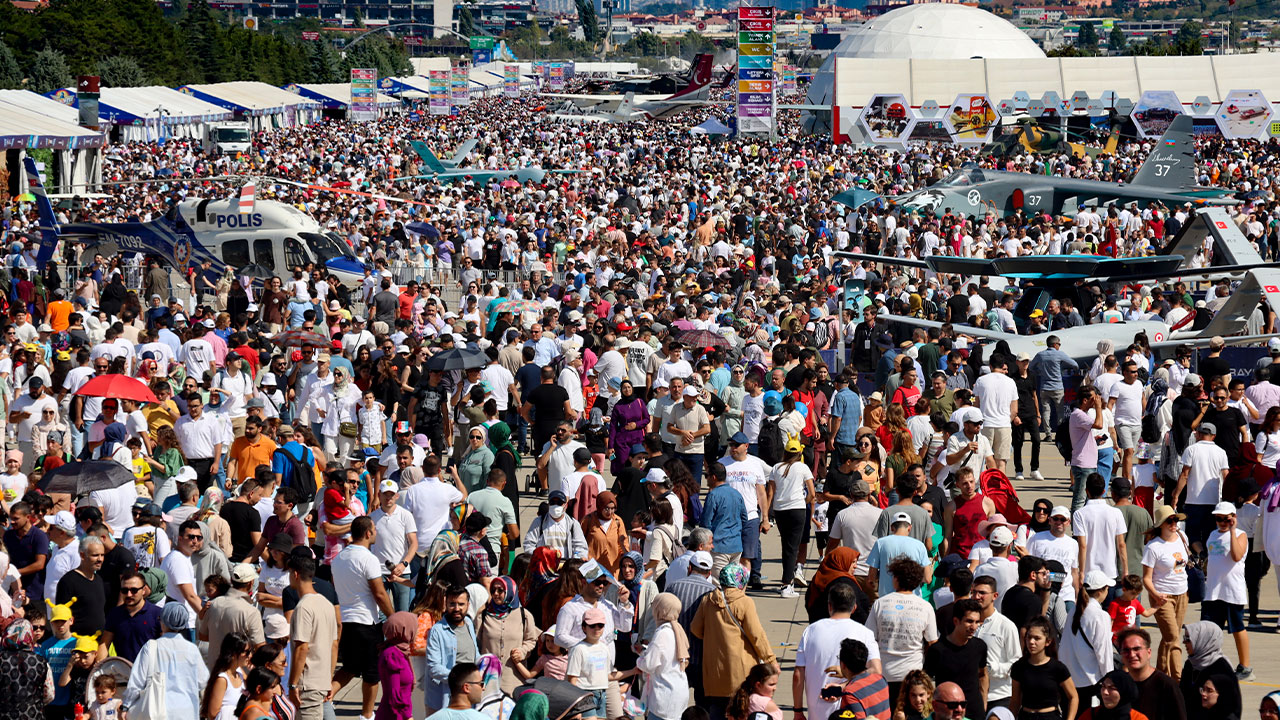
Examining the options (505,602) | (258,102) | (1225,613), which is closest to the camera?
(505,602)

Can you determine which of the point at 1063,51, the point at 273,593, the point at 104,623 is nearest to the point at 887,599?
the point at 273,593

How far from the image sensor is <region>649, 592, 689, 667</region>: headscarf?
779 cm

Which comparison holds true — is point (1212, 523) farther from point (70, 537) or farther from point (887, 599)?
point (70, 537)

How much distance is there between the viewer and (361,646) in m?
8.88

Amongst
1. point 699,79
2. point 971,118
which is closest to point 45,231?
point 971,118

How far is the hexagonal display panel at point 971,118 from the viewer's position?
1984 inches

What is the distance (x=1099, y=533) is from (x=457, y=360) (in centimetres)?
656

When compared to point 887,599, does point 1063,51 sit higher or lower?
higher

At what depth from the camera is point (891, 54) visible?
10700cm

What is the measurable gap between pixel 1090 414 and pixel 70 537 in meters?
7.85

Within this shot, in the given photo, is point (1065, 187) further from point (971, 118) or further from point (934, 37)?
point (934, 37)

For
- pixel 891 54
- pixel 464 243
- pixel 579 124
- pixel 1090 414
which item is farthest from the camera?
pixel 891 54

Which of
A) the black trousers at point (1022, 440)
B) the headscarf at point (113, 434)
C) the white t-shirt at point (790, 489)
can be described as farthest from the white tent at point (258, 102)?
the white t-shirt at point (790, 489)

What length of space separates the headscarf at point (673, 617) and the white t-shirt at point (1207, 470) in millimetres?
4727
